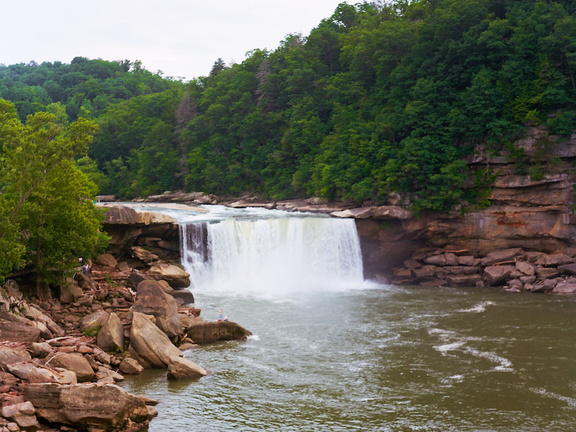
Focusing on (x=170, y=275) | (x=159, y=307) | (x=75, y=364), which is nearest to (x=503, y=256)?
(x=170, y=275)

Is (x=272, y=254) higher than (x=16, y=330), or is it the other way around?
(x=272, y=254)

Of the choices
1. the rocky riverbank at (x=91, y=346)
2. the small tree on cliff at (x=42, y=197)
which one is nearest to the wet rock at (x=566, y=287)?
the rocky riverbank at (x=91, y=346)

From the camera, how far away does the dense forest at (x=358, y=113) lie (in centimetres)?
3288

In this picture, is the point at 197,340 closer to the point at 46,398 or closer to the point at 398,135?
the point at 46,398

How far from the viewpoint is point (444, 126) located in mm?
35438

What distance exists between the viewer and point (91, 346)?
16453 millimetres

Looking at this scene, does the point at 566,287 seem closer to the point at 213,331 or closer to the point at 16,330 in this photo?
the point at 213,331

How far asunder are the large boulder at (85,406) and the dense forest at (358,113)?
629 cm

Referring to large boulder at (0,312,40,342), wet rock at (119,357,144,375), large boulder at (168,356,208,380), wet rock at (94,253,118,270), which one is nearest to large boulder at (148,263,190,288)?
wet rock at (94,253,118,270)

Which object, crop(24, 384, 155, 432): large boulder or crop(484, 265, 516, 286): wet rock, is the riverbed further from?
crop(484, 265, 516, 286): wet rock

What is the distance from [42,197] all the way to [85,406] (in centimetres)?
940

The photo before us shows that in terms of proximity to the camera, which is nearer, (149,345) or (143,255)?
(149,345)

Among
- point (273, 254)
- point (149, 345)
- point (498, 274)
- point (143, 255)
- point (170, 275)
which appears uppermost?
point (143, 255)

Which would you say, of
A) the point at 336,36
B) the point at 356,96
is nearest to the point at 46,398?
the point at 356,96
